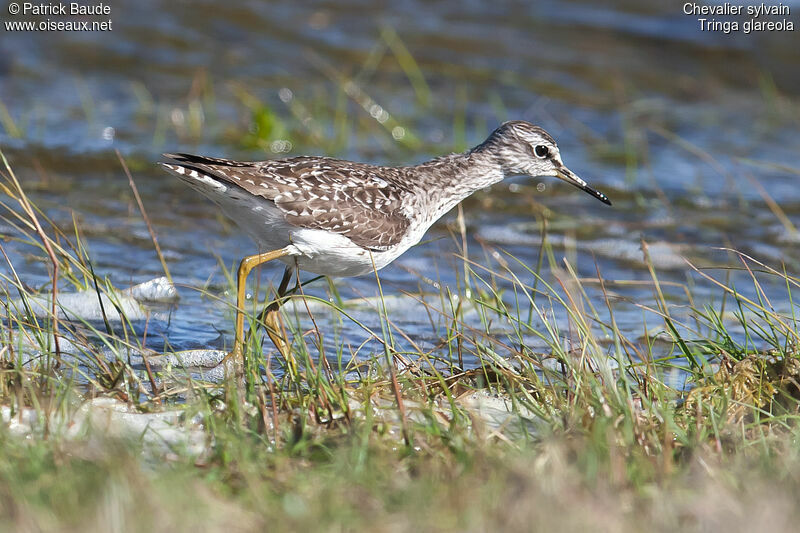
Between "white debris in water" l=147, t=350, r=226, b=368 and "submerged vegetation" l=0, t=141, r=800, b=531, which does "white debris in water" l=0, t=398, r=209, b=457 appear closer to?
"submerged vegetation" l=0, t=141, r=800, b=531

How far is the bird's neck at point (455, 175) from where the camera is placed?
19.6 ft

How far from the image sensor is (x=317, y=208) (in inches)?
210

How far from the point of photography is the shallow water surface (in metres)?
7.38

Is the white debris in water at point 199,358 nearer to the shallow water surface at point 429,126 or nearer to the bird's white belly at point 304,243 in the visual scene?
the shallow water surface at point 429,126

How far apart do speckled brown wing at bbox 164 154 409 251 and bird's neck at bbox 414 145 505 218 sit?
0.34m

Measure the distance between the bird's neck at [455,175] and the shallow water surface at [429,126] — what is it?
0.99ft

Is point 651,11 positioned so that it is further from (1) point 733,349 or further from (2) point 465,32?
(1) point 733,349

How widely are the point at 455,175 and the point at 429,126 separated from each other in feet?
18.9

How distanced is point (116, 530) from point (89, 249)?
4.96m

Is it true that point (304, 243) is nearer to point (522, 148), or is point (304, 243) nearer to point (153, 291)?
point (153, 291)

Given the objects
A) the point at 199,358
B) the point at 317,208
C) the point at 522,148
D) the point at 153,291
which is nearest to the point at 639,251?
the point at 522,148

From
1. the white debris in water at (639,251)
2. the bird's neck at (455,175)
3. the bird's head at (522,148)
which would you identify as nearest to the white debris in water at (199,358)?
the bird's neck at (455,175)

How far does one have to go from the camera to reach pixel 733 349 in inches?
187

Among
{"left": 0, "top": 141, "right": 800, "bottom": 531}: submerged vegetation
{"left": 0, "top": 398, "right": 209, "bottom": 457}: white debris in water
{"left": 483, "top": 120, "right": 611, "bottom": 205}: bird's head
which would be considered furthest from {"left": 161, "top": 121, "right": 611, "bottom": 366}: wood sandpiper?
{"left": 0, "top": 398, "right": 209, "bottom": 457}: white debris in water
